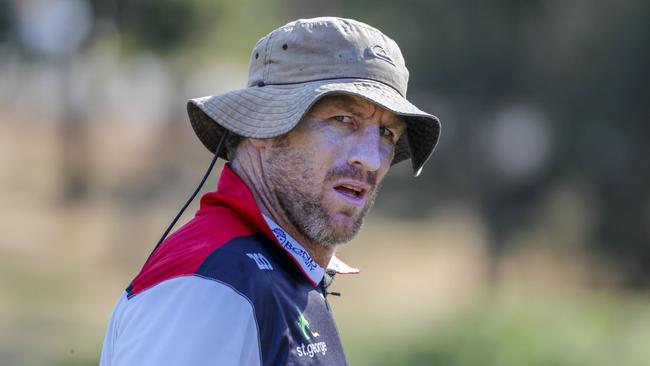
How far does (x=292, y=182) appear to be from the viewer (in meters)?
2.94

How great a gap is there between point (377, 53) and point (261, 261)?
72 cm

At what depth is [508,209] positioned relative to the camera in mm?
18141

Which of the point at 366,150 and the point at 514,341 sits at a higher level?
the point at 366,150

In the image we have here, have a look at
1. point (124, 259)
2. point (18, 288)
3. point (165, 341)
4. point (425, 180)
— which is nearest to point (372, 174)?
point (165, 341)

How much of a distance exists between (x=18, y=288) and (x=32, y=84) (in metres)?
6.89

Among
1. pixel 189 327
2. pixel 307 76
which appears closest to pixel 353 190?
pixel 307 76

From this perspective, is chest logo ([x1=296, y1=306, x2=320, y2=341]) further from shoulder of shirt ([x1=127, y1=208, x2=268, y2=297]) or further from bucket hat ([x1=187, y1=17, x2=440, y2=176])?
bucket hat ([x1=187, y1=17, x2=440, y2=176])

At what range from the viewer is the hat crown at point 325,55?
292cm

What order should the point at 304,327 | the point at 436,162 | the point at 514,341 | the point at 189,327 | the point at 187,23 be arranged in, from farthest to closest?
the point at 187,23
the point at 436,162
the point at 514,341
the point at 304,327
the point at 189,327

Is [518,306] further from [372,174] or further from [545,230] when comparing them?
[372,174]

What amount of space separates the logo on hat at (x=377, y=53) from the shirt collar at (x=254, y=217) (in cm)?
48

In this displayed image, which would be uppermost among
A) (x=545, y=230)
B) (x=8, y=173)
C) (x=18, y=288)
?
(x=545, y=230)

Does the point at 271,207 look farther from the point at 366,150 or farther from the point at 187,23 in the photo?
the point at 187,23

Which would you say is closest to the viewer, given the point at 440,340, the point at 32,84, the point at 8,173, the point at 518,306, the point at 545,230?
the point at 440,340
